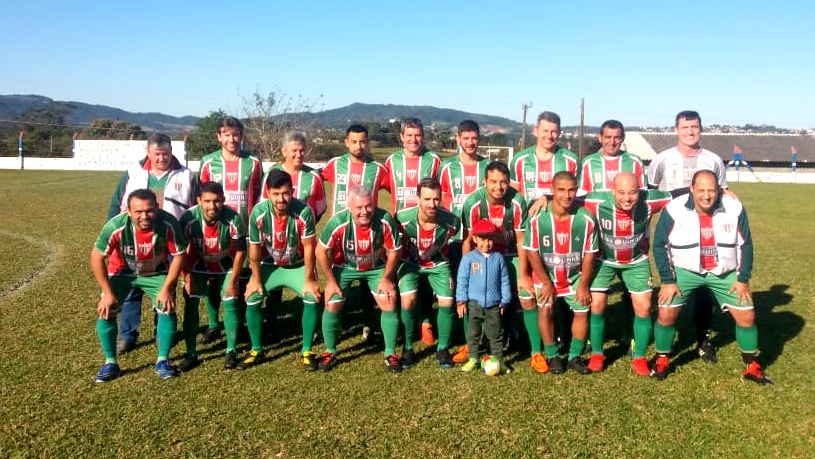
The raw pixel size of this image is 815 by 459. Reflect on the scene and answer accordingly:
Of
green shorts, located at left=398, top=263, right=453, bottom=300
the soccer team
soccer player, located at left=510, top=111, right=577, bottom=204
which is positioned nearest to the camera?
the soccer team

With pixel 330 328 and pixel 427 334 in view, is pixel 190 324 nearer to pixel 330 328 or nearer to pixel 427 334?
pixel 330 328

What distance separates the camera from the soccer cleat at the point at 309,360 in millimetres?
4625

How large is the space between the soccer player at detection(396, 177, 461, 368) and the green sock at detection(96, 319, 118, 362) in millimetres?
2173

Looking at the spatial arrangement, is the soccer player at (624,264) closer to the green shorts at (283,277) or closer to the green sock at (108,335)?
the green shorts at (283,277)

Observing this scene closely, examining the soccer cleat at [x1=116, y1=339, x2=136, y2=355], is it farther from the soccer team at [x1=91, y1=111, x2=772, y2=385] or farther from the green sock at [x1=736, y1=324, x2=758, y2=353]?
the green sock at [x1=736, y1=324, x2=758, y2=353]

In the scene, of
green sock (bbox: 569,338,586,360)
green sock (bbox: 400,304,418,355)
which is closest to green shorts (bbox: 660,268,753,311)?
green sock (bbox: 569,338,586,360)

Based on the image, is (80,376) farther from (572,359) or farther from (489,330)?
(572,359)

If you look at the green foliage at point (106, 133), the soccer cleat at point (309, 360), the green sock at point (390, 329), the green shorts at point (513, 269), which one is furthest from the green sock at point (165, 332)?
the green foliage at point (106, 133)

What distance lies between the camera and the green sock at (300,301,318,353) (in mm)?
4801

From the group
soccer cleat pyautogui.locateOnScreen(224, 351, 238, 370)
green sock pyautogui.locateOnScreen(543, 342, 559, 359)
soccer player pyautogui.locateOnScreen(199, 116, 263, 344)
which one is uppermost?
soccer player pyautogui.locateOnScreen(199, 116, 263, 344)

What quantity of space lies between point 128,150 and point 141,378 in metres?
29.4

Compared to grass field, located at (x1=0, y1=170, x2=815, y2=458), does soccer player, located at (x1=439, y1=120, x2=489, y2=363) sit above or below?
above

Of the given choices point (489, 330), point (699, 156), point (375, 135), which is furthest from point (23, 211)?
point (375, 135)

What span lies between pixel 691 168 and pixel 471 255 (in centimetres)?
211
